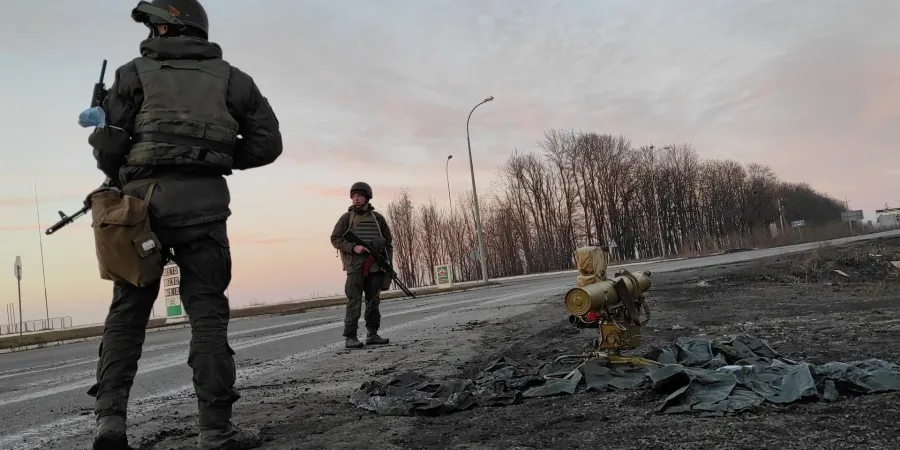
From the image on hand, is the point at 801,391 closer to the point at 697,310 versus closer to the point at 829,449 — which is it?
the point at 829,449

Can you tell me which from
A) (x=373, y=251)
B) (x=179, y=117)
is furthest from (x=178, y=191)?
(x=373, y=251)

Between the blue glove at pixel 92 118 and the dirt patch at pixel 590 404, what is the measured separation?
1.52 m

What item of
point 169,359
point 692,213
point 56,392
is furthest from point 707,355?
point 692,213

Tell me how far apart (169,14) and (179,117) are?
56 cm

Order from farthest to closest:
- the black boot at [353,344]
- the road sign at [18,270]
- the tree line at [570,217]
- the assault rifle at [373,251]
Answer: the tree line at [570,217]
the road sign at [18,270]
the assault rifle at [373,251]
the black boot at [353,344]

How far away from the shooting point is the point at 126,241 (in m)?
2.58

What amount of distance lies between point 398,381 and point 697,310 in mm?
5467

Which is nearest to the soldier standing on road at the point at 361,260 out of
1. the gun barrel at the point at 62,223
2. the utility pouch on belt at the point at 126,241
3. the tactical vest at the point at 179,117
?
the gun barrel at the point at 62,223

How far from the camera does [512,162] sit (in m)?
61.1

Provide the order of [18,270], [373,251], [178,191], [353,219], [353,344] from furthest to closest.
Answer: [18,270] → [353,219] → [373,251] → [353,344] → [178,191]

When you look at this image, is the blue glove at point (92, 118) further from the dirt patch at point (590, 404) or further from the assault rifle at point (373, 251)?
the assault rifle at point (373, 251)

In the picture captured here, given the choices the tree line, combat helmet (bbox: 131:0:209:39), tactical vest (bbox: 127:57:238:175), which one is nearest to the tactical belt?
tactical vest (bbox: 127:57:238:175)

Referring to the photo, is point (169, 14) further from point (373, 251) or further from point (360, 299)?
point (360, 299)

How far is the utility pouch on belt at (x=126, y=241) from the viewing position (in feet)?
8.44
